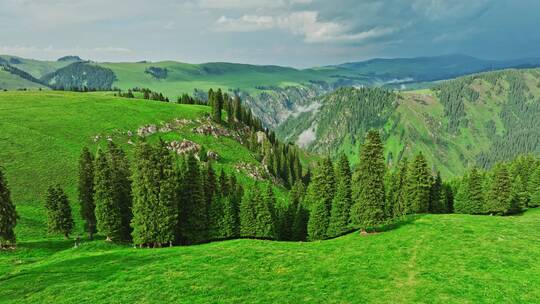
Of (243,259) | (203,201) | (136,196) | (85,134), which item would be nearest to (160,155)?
(136,196)

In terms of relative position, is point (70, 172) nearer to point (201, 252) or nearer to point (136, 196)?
point (136, 196)

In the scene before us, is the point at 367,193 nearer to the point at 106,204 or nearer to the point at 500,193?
the point at 106,204

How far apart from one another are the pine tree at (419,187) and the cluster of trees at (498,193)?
21.1 metres

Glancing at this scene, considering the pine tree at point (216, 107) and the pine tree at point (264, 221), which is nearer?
the pine tree at point (264, 221)

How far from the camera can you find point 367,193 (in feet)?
163

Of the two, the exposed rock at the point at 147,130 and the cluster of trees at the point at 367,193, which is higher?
the exposed rock at the point at 147,130

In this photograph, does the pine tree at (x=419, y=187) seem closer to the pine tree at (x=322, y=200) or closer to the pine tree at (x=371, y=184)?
the pine tree at (x=322, y=200)

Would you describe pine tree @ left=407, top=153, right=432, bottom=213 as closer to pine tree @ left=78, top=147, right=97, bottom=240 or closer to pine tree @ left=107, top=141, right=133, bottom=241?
pine tree @ left=107, top=141, right=133, bottom=241

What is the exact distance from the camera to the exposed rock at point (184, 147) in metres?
120

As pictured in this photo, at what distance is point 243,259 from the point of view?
116 ft

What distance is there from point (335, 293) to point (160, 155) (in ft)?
128

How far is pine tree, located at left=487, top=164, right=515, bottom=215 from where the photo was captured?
269 ft

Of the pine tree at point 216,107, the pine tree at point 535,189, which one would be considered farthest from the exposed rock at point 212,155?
the pine tree at point 535,189

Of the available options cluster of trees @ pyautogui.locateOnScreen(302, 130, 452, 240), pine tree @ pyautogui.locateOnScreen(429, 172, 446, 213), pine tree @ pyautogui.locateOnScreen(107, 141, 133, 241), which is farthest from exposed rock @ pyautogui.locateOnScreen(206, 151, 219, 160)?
pine tree @ pyautogui.locateOnScreen(429, 172, 446, 213)
